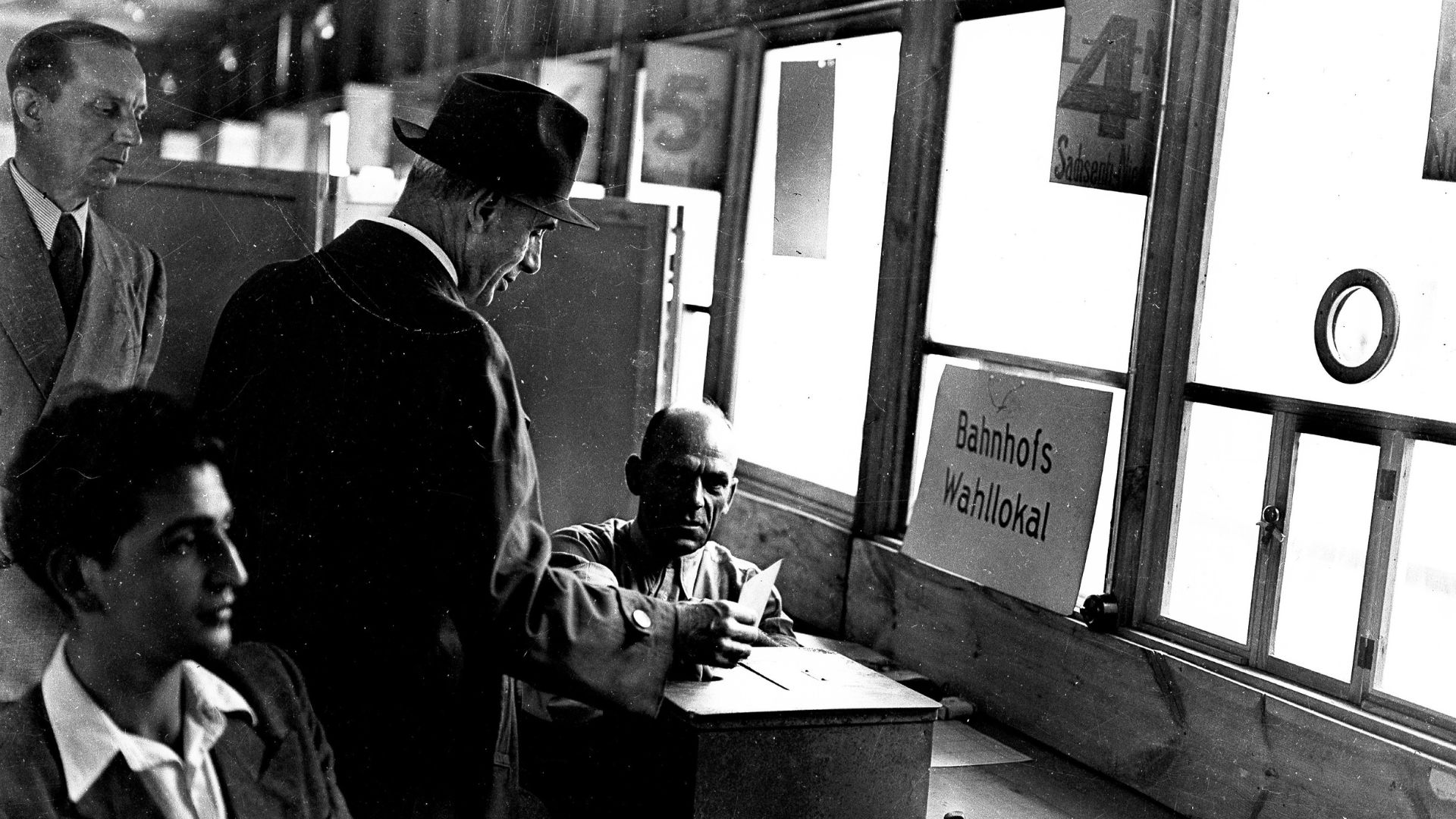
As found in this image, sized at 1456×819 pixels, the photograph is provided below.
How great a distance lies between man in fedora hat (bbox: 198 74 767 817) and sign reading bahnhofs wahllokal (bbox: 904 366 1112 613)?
23.4 inches

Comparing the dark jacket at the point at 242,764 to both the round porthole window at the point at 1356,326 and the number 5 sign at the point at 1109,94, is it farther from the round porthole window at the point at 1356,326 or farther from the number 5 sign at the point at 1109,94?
the round porthole window at the point at 1356,326

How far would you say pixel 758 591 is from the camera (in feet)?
5.43

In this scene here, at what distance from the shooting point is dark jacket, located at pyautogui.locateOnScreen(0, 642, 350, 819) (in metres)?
1.31

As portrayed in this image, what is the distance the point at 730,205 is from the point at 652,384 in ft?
0.71

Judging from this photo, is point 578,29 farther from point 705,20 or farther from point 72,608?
point 72,608

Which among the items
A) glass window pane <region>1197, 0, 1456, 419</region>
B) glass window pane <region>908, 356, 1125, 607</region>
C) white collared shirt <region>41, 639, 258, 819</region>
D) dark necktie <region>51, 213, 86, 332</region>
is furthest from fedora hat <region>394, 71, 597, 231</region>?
glass window pane <region>1197, 0, 1456, 419</region>

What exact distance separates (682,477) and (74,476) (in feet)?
2.55

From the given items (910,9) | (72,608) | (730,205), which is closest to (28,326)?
(72,608)

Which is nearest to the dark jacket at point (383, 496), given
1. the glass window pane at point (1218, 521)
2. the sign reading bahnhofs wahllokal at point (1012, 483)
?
the sign reading bahnhofs wahllokal at point (1012, 483)

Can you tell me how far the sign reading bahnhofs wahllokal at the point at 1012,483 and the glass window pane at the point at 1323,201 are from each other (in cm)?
39

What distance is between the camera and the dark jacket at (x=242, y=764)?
131 cm

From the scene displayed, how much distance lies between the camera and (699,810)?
156cm

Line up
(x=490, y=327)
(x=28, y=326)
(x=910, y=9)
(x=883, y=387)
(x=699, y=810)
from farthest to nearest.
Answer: (x=883, y=387) < (x=910, y=9) < (x=699, y=810) < (x=490, y=327) < (x=28, y=326)

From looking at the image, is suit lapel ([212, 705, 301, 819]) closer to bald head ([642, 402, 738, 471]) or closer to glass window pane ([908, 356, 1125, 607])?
bald head ([642, 402, 738, 471])
